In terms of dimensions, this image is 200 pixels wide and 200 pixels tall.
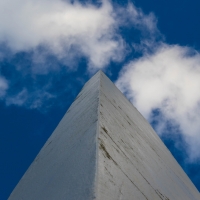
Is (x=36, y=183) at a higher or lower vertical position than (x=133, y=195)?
higher

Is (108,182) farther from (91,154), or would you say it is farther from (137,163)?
(137,163)

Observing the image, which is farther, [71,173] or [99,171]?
[71,173]

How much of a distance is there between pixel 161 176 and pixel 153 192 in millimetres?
485

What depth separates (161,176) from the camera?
2127mm

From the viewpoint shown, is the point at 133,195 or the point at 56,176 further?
the point at 56,176

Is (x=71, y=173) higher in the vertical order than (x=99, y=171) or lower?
higher

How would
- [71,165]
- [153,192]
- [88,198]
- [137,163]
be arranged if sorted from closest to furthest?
1. [88,198]
2. [71,165]
3. [153,192]
4. [137,163]

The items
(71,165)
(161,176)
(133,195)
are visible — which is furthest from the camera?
(161,176)

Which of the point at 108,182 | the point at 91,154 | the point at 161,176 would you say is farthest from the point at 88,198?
the point at 161,176

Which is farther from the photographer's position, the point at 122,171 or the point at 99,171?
the point at 122,171

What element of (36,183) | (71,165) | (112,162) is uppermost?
(36,183)

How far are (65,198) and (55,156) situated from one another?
2.37 ft

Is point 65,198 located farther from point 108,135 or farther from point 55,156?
point 55,156

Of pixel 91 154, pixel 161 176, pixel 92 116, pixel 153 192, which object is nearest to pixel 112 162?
pixel 91 154
